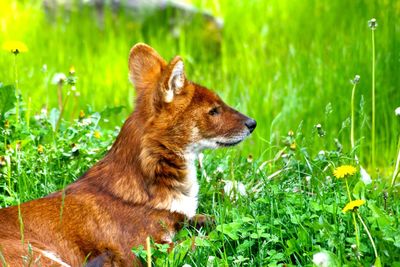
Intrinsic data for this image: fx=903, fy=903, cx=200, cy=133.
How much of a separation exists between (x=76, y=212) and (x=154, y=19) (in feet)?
15.5

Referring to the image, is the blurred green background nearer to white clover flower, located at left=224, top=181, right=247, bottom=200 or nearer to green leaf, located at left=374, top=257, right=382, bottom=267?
white clover flower, located at left=224, top=181, right=247, bottom=200

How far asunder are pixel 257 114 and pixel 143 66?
7.10ft

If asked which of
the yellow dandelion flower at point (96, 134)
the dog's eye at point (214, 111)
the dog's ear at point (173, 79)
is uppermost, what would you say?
the dog's ear at point (173, 79)

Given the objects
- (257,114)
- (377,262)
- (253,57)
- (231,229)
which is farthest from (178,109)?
(253,57)

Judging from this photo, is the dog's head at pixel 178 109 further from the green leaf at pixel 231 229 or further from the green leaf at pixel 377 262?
the green leaf at pixel 377 262

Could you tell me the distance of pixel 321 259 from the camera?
3984mm

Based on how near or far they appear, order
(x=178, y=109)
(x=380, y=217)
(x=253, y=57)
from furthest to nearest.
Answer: (x=253, y=57) → (x=178, y=109) → (x=380, y=217)

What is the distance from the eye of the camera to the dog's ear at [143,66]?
5.01 m

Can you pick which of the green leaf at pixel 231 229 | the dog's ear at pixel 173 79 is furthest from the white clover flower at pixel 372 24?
the green leaf at pixel 231 229

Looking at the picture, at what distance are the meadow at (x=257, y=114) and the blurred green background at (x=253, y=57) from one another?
15 mm

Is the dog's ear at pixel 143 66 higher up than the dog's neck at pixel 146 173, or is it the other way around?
the dog's ear at pixel 143 66

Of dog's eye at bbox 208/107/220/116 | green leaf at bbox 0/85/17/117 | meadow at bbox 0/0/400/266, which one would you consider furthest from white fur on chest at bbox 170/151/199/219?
green leaf at bbox 0/85/17/117

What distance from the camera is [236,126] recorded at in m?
5.07

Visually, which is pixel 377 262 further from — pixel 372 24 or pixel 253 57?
pixel 253 57
